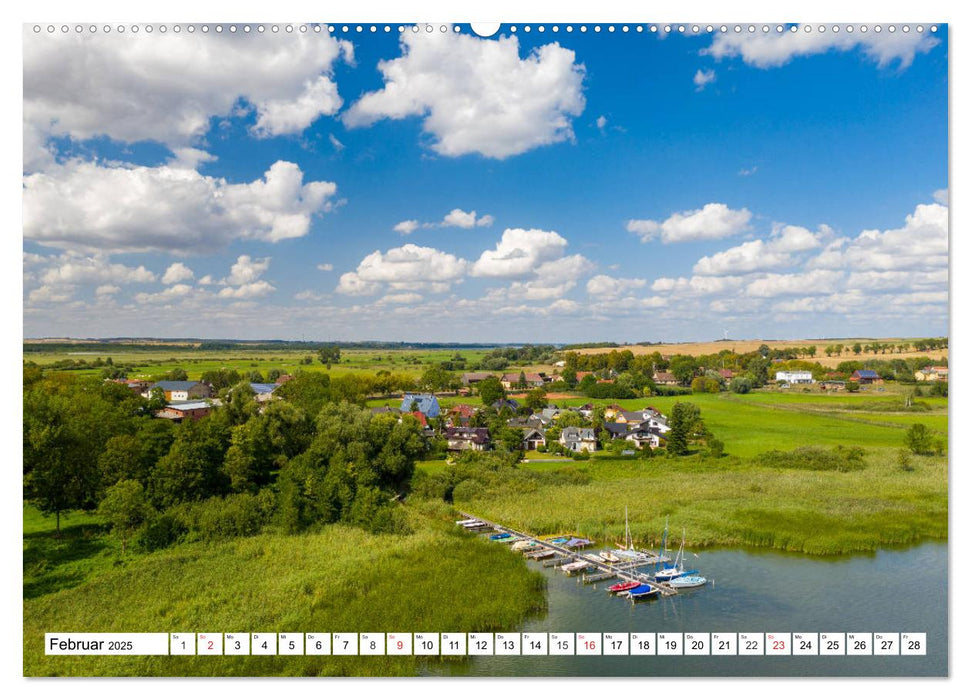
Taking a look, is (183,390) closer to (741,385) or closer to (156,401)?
(156,401)

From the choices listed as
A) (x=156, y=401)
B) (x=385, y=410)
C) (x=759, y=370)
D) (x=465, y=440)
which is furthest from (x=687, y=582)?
(x=156, y=401)

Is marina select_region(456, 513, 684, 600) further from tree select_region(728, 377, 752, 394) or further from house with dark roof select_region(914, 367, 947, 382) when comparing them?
tree select_region(728, 377, 752, 394)

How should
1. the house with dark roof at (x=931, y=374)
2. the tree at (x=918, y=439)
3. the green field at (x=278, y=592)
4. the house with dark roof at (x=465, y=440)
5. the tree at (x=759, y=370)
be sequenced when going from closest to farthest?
the green field at (x=278, y=592) < the house with dark roof at (x=931, y=374) < the tree at (x=918, y=439) < the tree at (x=759, y=370) < the house with dark roof at (x=465, y=440)

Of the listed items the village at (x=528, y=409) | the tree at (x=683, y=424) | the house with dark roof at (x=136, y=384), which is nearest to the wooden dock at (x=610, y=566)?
the village at (x=528, y=409)

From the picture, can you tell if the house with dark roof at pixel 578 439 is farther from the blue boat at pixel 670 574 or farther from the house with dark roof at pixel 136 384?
the house with dark roof at pixel 136 384

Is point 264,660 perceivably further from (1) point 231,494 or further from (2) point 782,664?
(1) point 231,494

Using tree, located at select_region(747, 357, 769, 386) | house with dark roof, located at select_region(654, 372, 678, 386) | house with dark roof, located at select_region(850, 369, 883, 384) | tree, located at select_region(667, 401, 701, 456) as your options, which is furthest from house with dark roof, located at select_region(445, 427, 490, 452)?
house with dark roof, located at select_region(850, 369, 883, 384)
